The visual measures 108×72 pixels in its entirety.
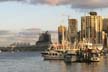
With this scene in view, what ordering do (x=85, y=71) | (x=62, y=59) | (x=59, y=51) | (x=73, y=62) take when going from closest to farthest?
1. (x=85, y=71)
2. (x=73, y=62)
3. (x=62, y=59)
4. (x=59, y=51)

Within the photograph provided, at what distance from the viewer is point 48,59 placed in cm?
18175

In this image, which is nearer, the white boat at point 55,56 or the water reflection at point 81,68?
the water reflection at point 81,68

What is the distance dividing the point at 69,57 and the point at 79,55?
5456mm

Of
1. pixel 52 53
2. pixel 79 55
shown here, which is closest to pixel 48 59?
pixel 52 53

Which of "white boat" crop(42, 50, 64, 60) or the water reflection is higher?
the water reflection

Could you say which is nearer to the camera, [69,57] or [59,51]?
[69,57]

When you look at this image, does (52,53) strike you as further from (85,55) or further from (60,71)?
(60,71)

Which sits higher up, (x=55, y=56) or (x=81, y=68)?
(x=81, y=68)

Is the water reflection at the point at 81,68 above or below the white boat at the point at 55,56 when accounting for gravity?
above

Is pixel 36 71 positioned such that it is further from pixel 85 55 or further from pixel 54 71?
pixel 85 55

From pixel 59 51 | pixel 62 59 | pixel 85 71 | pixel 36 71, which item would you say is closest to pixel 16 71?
pixel 36 71

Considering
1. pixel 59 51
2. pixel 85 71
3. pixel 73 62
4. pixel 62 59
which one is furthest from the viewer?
pixel 59 51

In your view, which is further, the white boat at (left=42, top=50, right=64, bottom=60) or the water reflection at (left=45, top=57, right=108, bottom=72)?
the white boat at (left=42, top=50, right=64, bottom=60)

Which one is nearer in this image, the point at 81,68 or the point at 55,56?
the point at 81,68
